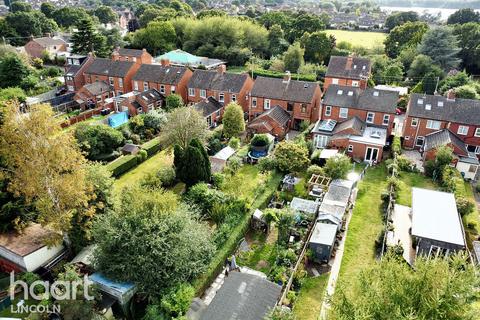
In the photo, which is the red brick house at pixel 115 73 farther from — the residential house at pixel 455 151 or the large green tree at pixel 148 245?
the residential house at pixel 455 151

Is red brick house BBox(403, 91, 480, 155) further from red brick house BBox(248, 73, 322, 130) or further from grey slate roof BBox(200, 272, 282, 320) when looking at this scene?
grey slate roof BBox(200, 272, 282, 320)

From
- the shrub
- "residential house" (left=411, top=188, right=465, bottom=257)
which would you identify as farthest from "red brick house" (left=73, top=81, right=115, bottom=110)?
the shrub

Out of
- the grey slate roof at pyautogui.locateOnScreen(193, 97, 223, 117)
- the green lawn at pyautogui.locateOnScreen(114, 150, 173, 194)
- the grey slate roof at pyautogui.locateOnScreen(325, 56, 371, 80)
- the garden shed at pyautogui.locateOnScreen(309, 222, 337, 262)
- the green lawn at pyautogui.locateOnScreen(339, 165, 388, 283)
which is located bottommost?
the green lawn at pyautogui.locateOnScreen(114, 150, 173, 194)

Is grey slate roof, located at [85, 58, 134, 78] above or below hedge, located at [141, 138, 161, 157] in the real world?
above

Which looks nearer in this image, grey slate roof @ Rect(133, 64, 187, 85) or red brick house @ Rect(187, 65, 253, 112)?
red brick house @ Rect(187, 65, 253, 112)

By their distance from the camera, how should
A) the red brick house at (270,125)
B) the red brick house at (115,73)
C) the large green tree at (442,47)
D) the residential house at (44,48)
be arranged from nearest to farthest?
the red brick house at (270,125), the red brick house at (115,73), the large green tree at (442,47), the residential house at (44,48)

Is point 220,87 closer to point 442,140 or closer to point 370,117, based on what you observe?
point 370,117

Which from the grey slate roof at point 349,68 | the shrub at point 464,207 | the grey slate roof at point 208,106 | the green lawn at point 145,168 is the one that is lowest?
the green lawn at point 145,168

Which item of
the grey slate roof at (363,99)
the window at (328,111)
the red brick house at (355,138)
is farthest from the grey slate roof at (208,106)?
the grey slate roof at (363,99)
